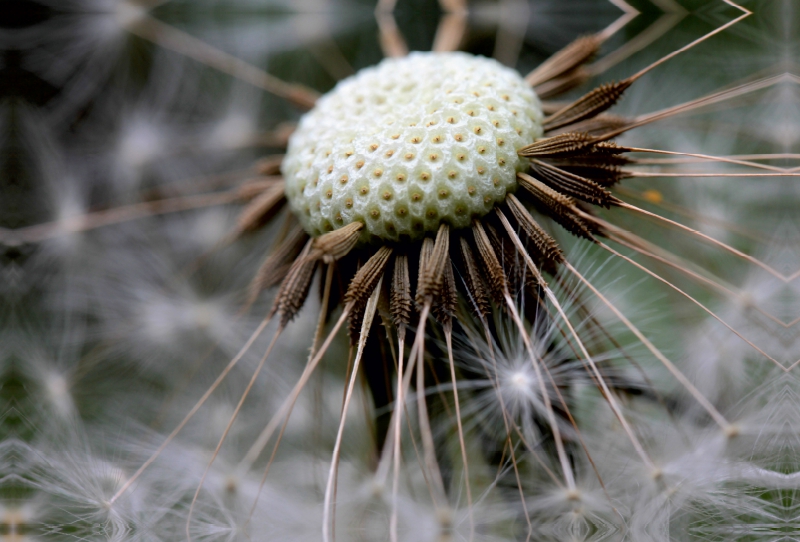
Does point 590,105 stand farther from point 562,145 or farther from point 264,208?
point 264,208

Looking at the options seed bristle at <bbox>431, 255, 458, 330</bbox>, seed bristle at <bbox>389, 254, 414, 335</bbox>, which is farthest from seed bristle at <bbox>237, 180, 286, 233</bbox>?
seed bristle at <bbox>431, 255, 458, 330</bbox>

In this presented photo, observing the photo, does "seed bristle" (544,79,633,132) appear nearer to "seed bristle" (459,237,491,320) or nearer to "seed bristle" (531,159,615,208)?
"seed bristle" (531,159,615,208)

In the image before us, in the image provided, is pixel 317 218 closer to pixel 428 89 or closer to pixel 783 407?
pixel 428 89

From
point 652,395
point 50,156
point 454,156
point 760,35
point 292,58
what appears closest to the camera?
point 454,156

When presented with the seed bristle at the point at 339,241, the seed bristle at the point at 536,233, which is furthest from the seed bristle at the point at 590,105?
the seed bristle at the point at 339,241

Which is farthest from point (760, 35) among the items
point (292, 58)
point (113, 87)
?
point (113, 87)

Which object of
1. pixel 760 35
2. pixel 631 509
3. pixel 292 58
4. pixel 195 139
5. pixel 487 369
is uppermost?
pixel 292 58

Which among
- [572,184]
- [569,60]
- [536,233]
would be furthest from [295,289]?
[569,60]
